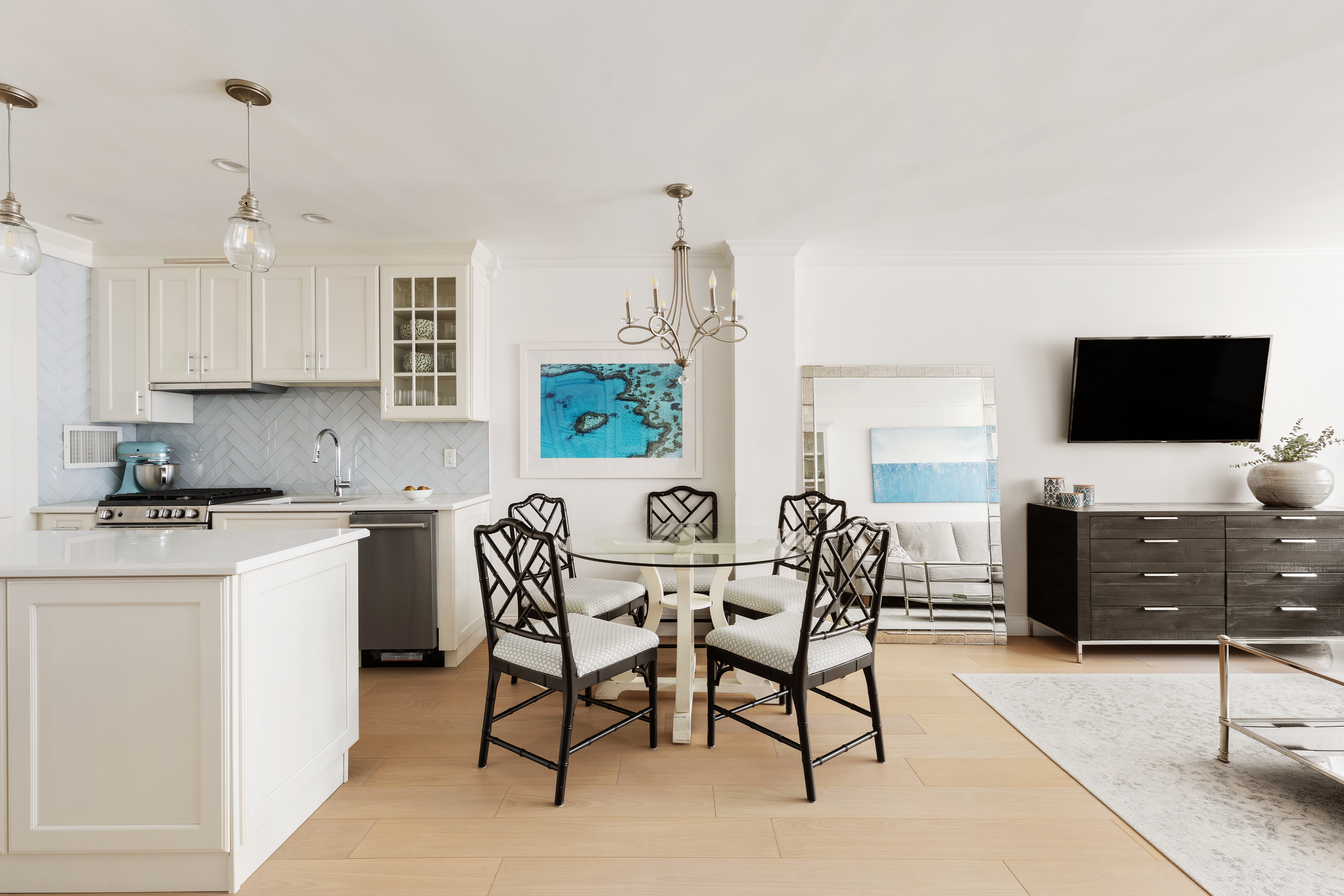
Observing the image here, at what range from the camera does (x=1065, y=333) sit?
159 inches

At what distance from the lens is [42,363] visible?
345 centimetres

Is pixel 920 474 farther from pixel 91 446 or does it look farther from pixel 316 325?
pixel 91 446

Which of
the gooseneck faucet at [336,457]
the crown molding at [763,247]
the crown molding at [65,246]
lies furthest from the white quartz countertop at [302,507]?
the crown molding at [763,247]

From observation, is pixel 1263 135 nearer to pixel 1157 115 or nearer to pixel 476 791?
pixel 1157 115

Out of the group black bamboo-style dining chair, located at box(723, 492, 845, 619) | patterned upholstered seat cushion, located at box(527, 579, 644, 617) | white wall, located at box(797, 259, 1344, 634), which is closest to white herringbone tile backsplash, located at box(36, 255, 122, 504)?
patterned upholstered seat cushion, located at box(527, 579, 644, 617)

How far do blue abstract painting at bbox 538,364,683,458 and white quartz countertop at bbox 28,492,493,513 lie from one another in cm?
79

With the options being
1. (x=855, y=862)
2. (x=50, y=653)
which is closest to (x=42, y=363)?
(x=50, y=653)

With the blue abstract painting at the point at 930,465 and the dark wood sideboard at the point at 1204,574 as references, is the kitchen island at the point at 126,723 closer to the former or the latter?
the blue abstract painting at the point at 930,465

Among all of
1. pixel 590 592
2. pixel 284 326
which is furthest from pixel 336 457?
pixel 590 592

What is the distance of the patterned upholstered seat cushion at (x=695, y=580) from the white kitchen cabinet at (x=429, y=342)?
4.84ft

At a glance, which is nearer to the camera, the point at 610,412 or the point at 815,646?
the point at 815,646

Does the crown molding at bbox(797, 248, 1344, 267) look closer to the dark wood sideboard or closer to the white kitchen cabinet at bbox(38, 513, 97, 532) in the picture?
the dark wood sideboard

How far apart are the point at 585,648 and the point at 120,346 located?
3400mm

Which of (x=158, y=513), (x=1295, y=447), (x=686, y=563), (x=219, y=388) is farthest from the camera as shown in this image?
(x=219, y=388)
